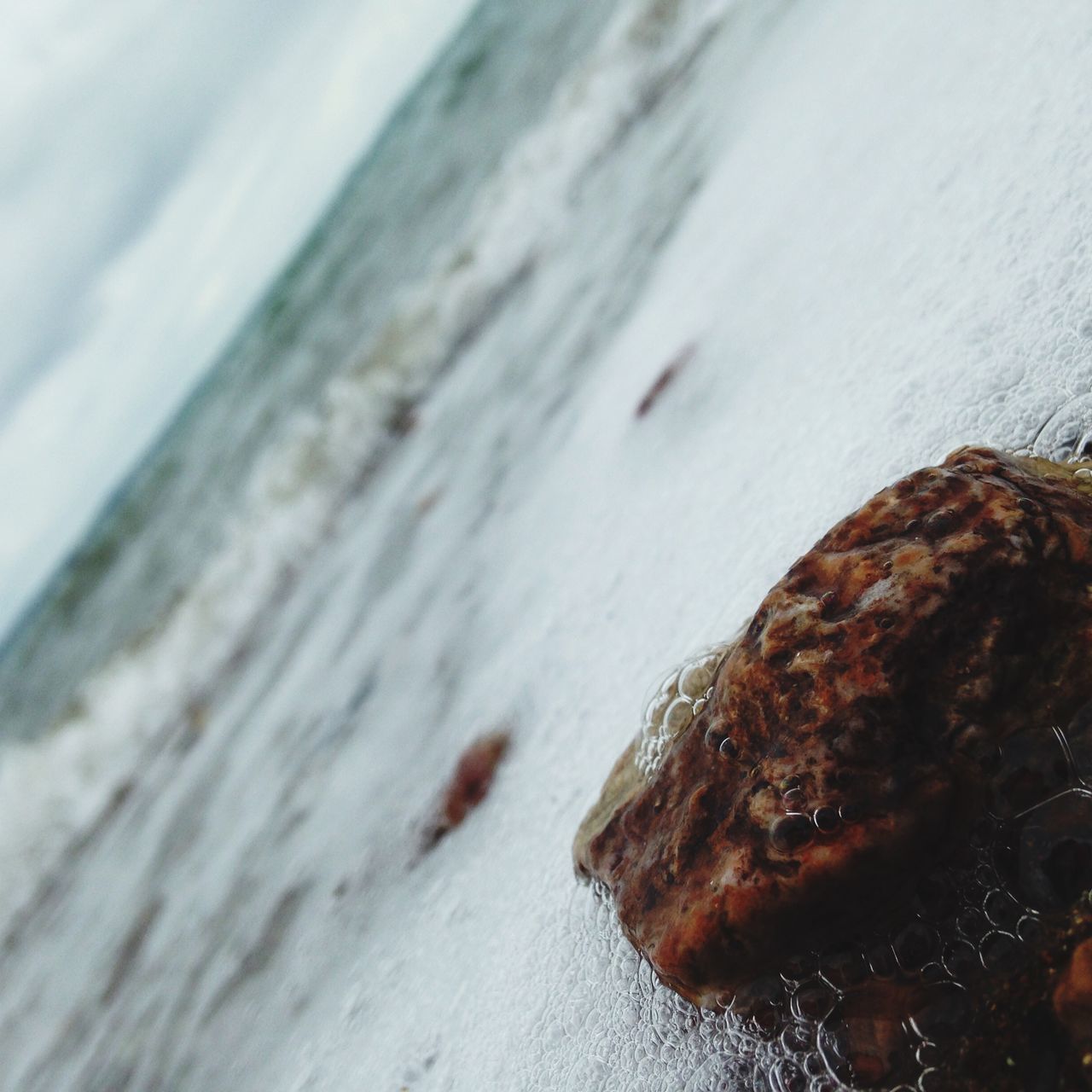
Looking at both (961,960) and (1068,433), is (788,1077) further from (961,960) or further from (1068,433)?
(1068,433)

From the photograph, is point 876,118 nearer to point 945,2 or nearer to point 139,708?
point 945,2

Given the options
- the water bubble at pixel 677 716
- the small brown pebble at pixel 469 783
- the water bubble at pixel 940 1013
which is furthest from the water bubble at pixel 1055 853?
the small brown pebble at pixel 469 783

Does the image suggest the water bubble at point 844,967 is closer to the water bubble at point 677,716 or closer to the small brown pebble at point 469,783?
the water bubble at point 677,716

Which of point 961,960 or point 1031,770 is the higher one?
point 1031,770

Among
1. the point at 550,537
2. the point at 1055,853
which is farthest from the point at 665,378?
the point at 1055,853

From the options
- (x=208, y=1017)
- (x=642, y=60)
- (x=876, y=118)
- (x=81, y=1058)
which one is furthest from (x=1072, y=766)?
(x=642, y=60)

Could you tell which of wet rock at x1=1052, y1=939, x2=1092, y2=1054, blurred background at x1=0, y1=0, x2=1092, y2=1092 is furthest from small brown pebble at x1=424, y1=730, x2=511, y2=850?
wet rock at x1=1052, y1=939, x2=1092, y2=1054

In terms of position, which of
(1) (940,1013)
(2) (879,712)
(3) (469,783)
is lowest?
(3) (469,783)

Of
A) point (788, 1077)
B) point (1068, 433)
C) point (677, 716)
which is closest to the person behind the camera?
point (788, 1077)

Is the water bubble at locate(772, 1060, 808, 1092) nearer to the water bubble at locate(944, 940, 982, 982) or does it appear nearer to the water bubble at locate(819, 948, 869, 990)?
the water bubble at locate(819, 948, 869, 990)

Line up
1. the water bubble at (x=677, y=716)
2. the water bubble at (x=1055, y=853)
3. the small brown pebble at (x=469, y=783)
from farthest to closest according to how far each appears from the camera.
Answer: the small brown pebble at (x=469, y=783), the water bubble at (x=677, y=716), the water bubble at (x=1055, y=853)
